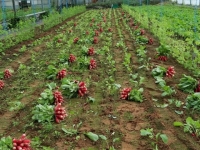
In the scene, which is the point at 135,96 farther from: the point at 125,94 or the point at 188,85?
the point at 188,85

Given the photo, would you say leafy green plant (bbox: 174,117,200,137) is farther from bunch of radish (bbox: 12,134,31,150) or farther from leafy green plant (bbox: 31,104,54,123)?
bunch of radish (bbox: 12,134,31,150)

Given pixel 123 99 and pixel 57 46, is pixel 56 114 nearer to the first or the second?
pixel 123 99

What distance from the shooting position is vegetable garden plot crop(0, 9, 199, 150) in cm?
427

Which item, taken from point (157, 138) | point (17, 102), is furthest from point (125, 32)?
point (157, 138)

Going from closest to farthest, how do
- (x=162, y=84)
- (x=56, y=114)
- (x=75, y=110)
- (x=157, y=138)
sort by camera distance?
(x=157, y=138) → (x=56, y=114) → (x=75, y=110) → (x=162, y=84)

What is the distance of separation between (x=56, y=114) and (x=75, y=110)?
23.0 inches

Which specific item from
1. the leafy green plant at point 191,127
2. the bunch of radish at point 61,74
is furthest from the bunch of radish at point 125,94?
the bunch of radish at point 61,74

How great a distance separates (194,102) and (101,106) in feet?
5.14

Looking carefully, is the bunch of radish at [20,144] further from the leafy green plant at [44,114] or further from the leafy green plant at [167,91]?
the leafy green plant at [167,91]

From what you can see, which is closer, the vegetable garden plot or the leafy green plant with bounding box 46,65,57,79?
the vegetable garden plot

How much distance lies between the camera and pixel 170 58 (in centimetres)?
876

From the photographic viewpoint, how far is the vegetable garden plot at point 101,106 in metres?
4.27

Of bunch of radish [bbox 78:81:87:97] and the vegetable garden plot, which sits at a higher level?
bunch of radish [bbox 78:81:87:97]

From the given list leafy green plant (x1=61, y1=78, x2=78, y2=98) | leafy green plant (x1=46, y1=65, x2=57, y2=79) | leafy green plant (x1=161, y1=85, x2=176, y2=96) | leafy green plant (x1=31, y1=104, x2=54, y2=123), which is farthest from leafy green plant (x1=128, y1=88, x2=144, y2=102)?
leafy green plant (x1=46, y1=65, x2=57, y2=79)
